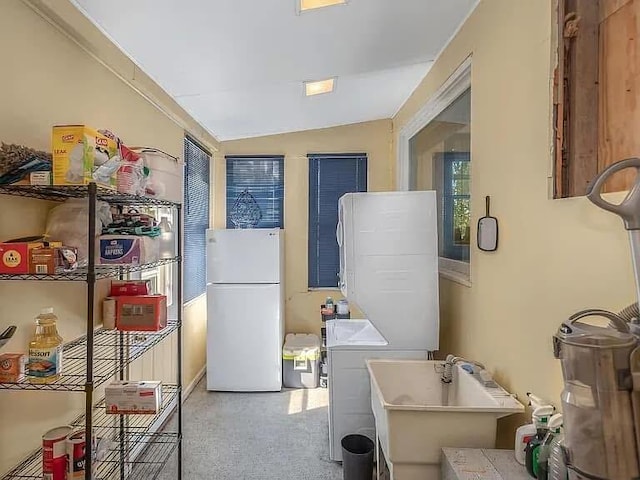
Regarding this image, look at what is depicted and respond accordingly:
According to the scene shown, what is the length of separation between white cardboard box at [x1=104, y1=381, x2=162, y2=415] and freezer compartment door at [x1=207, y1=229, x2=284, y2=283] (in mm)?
1936

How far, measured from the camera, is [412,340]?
2494 millimetres

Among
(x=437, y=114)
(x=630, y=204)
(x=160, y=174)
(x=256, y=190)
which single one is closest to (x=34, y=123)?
(x=160, y=174)

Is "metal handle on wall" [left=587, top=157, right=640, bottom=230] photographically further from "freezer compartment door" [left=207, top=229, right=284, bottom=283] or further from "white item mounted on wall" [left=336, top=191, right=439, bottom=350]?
"freezer compartment door" [left=207, top=229, right=284, bottom=283]

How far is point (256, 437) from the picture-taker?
307 centimetres

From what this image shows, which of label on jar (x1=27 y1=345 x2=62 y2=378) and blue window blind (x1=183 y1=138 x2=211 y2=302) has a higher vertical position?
blue window blind (x1=183 y1=138 x2=211 y2=302)

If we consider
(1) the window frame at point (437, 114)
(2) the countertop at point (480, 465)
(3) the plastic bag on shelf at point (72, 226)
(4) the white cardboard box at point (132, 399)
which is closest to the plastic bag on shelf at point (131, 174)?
(3) the plastic bag on shelf at point (72, 226)

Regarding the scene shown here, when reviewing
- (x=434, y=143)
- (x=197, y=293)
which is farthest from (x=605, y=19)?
(x=197, y=293)

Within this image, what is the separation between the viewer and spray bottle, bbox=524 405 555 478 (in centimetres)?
131

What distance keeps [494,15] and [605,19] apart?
2.73 feet

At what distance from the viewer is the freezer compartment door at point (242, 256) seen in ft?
12.9

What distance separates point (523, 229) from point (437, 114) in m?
1.62

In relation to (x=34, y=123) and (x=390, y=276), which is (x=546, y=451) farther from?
(x=34, y=123)

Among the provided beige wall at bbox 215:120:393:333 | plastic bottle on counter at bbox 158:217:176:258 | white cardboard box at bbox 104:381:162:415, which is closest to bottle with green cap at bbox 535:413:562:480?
white cardboard box at bbox 104:381:162:415

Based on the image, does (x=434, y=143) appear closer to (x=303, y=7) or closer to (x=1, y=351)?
(x=303, y=7)
